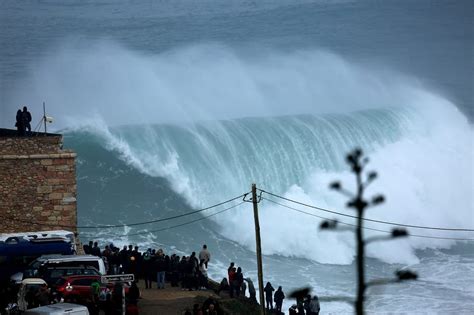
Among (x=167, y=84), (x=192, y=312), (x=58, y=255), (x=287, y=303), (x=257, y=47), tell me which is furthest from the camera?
(x=257, y=47)

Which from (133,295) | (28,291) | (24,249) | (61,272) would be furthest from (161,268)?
(28,291)

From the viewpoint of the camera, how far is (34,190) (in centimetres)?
2411

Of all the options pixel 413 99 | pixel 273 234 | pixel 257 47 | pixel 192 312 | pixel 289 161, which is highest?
pixel 257 47

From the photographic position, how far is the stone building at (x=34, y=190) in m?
24.1

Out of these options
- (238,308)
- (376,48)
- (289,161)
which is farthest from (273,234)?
(376,48)

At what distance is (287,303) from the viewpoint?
2803 centimetres

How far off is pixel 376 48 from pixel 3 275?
56.8 meters

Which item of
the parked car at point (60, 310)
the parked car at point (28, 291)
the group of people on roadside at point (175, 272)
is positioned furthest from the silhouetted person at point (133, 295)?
the parked car at point (60, 310)

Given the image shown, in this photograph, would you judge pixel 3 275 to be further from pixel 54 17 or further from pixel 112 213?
pixel 54 17

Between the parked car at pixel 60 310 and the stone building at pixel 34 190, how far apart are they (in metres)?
7.55

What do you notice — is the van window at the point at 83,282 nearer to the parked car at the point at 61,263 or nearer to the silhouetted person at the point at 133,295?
the parked car at the point at 61,263

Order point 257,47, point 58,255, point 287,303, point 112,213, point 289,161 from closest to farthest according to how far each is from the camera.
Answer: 1. point 58,255
2. point 287,303
3. point 112,213
4. point 289,161
5. point 257,47

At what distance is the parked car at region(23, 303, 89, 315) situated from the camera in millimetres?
15859

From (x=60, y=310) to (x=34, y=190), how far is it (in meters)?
8.38
